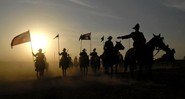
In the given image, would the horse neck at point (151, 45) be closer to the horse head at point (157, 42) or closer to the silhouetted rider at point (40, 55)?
the horse head at point (157, 42)

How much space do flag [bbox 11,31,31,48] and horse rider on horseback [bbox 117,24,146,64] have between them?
14.4m

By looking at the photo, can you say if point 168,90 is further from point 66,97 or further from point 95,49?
point 95,49

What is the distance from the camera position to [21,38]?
3969cm

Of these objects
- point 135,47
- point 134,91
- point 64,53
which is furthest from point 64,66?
point 134,91

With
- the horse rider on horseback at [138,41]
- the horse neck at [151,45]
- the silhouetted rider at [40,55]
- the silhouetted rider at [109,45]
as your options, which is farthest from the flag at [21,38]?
the horse neck at [151,45]

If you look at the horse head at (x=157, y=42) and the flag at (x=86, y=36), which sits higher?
the flag at (x=86, y=36)

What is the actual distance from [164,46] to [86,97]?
9.58m

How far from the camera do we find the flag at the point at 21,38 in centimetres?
3900

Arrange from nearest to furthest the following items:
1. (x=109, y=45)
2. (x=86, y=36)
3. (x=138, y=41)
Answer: (x=138, y=41)
(x=109, y=45)
(x=86, y=36)

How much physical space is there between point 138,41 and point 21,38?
15989mm

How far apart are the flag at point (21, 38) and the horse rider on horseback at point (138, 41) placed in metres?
14.4

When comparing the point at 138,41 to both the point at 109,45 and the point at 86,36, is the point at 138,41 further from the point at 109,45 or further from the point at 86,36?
the point at 86,36

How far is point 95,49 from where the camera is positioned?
44.3 metres

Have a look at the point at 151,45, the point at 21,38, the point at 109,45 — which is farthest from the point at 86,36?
the point at 151,45
